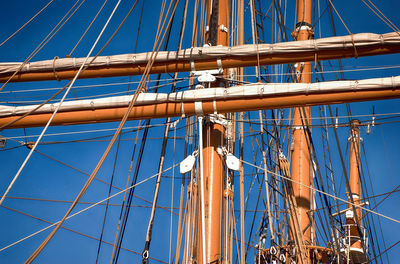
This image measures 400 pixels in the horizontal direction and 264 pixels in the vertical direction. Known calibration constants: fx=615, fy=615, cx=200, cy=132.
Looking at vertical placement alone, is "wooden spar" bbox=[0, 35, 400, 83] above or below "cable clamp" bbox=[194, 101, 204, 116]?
above

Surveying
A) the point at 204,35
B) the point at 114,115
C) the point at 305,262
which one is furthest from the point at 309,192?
the point at 114,115

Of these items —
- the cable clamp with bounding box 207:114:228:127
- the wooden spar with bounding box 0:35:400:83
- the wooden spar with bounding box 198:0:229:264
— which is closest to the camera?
the wooden spar with bounding box 198:0:229:264

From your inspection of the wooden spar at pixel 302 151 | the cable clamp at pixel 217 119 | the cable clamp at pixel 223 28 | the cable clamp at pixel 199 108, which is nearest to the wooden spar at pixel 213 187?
the cable clamp at pixel 217 119

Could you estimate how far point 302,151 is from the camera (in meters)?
17.2

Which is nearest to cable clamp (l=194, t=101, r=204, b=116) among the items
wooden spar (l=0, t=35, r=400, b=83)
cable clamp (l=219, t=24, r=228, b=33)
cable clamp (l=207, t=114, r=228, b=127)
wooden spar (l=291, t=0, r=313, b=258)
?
cable clamp (l=207, t=114, r=228, b=127)

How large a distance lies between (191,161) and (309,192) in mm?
6053

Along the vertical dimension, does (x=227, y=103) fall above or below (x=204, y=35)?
below

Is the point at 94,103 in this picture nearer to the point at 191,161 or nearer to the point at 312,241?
the point at 191,161

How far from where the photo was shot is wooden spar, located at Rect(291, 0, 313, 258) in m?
15.9

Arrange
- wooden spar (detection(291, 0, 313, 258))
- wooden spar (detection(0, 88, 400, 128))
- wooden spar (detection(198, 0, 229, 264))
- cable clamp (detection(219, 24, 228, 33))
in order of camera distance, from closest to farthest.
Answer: wooden spar (detection(198, 0, 229, 264)) < wooden spar (detection(0, 88, 400, 128)) < cable clamp (detection(219, 24, 228, 33)) < wooden spar (detection(291, 0, 313, 258))

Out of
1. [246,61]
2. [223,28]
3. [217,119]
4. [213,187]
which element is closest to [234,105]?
[217,119]

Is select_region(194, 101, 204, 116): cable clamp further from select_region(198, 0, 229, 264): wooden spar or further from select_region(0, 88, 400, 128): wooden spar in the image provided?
select_region(198, 0, 229, 264): wooden spar

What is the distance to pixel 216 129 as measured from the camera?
11.8m

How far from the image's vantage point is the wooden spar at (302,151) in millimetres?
15898
